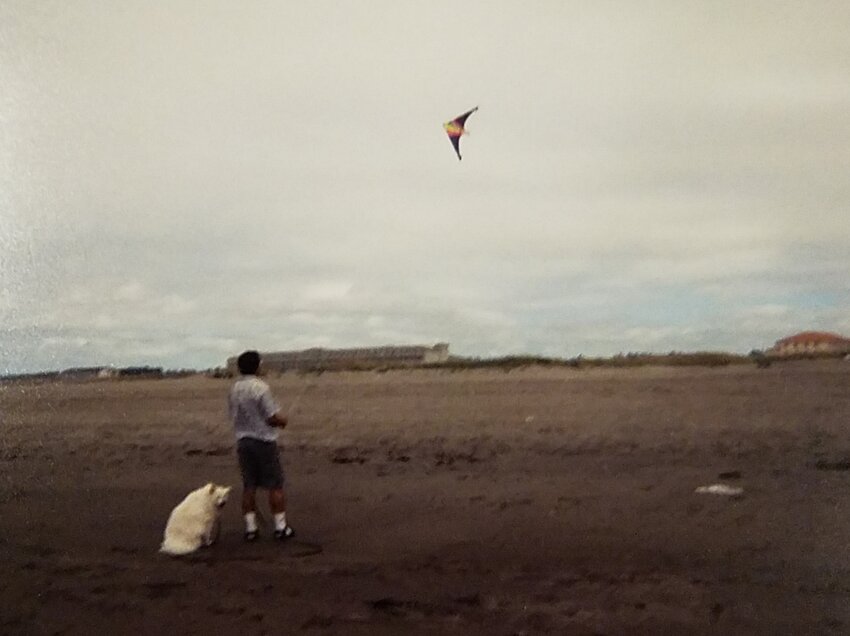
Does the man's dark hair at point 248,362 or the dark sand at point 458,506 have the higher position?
the man's dark hair at point 248,362

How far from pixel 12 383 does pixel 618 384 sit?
3.54 metres

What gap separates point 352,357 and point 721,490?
2.07 metres

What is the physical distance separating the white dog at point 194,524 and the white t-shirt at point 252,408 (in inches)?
12.1

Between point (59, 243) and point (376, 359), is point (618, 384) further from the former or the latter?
point (59, 243)

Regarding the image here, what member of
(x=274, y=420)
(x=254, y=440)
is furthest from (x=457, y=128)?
(x=254, y=440)

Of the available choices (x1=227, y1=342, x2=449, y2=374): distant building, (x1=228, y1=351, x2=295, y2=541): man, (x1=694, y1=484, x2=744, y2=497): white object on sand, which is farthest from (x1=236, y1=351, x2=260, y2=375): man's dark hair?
(x1=694, y1=484, x2=744, y2=497): white object on sand

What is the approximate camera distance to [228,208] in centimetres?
367

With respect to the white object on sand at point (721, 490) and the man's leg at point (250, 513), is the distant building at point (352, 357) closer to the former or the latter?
the man's leg at point (250, 513)

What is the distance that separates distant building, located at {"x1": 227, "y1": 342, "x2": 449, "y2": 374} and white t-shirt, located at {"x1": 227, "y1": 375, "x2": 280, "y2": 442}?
0.71ft

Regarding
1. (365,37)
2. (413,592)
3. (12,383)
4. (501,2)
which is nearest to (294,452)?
(12,383)

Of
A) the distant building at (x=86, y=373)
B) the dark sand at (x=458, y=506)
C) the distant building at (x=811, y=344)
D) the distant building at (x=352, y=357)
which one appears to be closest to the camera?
the dark sand at (x=458, y=506)

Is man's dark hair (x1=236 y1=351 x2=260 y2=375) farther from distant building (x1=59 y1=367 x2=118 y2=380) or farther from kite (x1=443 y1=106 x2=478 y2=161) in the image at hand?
kite (x1=443 y1=106 x2=478 y2=161)

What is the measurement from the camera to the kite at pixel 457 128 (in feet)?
11.5

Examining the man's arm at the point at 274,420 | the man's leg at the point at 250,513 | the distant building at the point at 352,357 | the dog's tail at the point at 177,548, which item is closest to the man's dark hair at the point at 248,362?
the distant building at the point at 352,357
